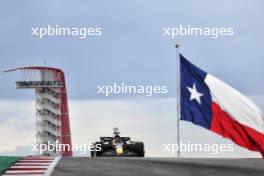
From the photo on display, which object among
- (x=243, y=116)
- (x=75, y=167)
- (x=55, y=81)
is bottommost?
(x=75, y=167)

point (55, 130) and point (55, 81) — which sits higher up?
point (55, 81)

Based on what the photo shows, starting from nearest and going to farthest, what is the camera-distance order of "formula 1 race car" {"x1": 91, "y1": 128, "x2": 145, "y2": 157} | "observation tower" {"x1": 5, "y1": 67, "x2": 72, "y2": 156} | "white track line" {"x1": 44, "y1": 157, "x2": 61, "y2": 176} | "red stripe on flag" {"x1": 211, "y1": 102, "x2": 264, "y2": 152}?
"white track line" {"x1": 44, "y1": 157, "x2": 61, "y2": 176} < "red stripe on flag" {"x1": 211, "y1": 102, "x2": 264, "y2": 152} < "formula 1 race car" {"x1": 91, "y1": 128, "x2": 145, "y2": 157} < "observation tower" {"x1": 5, "y1": 67, "x2": 72, "y2": 156}

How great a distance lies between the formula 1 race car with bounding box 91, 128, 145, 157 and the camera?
35.7m

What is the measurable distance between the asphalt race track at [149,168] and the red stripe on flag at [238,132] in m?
1.46

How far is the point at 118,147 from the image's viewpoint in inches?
1414

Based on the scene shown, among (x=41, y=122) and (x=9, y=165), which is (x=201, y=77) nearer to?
(x=9, y=165)

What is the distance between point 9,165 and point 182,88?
571 cm

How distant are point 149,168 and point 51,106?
89.0 m

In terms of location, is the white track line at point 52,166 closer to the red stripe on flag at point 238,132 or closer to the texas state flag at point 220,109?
the texas state flag at point 220,109

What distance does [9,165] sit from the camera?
66.0 feet

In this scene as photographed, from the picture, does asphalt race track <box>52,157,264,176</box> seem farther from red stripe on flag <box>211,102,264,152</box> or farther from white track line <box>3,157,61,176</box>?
red stripe on flag <box>211,102,264,152</box>

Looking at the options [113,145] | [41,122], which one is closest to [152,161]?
[113,145]

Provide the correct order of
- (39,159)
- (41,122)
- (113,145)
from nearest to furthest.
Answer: (39,159)
(113,145)
(41,122)

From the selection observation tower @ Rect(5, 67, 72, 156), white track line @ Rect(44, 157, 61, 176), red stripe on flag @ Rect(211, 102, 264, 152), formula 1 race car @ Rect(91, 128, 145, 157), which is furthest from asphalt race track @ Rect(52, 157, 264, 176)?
observation tower @ Rect(5, 67, 72, 156)
